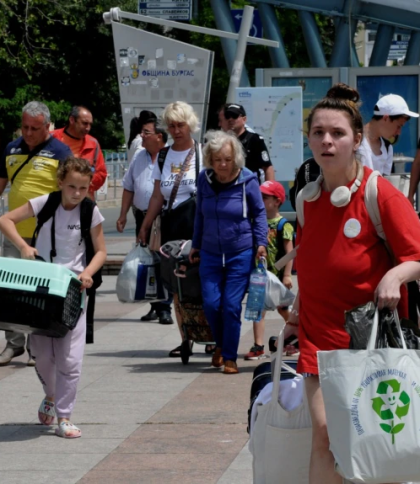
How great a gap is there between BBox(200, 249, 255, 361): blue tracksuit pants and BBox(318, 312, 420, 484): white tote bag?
4.39 m

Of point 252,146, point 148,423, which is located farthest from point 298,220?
point 252,146

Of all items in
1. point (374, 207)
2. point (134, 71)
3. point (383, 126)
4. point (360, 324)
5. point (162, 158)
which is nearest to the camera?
point (360, 324)

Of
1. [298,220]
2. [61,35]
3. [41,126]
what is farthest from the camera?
[61,35]

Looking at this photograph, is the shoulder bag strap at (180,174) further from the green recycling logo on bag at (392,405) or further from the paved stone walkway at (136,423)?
the green recycling logo on bag at (392,405)

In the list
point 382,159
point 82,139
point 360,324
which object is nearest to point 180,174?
point 82,139

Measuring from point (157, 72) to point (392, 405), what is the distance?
11889 mm

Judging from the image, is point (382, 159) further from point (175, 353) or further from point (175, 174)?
point (175, 353)

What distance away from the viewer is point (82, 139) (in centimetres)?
1071

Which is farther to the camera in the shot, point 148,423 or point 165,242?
point 165,242

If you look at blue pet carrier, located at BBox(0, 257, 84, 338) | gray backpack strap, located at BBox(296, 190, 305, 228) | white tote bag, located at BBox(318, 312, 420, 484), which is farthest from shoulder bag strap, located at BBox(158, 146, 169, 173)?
white tote bag, located at BBox(318, 312, 420, 484)

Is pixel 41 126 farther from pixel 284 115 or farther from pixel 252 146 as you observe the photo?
pixel 284 115

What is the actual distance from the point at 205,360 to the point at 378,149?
7.52ft

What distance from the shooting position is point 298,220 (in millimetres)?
4621

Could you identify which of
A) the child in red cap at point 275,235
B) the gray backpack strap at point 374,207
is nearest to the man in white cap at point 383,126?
the child in red cap at point 275,235
